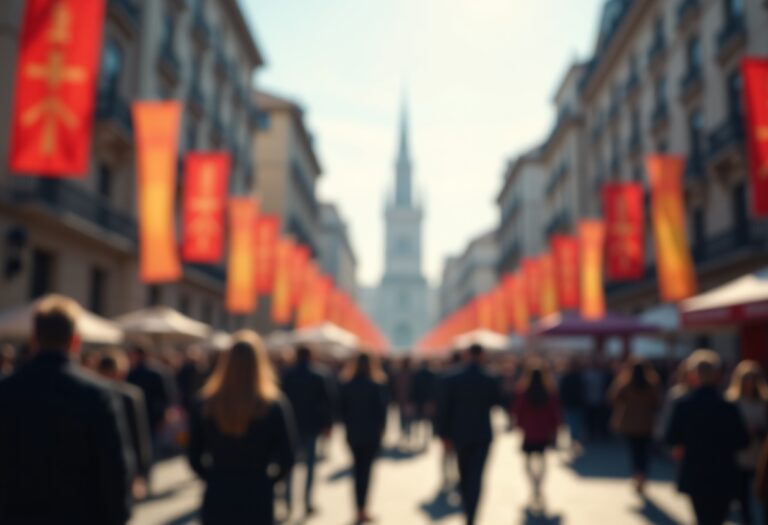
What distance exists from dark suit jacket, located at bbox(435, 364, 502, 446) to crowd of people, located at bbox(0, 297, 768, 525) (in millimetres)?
11

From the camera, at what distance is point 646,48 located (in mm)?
31078

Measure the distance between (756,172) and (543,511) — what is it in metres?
5.55

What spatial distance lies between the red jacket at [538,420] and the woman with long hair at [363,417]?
1976 mm

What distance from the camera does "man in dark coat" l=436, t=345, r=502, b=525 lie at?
6.95 m

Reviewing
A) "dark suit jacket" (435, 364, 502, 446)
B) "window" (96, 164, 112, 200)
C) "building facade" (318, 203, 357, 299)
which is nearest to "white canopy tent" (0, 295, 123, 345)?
"dark suit jacket" (435, 364, 502, 446)

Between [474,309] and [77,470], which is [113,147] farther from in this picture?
[474,309]

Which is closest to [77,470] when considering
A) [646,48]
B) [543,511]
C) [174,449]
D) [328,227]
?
[543,511]

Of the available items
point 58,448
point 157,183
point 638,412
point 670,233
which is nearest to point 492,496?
point 638,412

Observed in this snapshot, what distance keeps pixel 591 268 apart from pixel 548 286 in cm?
477

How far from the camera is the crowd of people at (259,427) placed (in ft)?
9.42

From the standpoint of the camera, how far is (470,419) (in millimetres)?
6969

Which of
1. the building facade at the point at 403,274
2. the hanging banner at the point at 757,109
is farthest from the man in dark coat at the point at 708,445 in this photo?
the building facade at the point at 403,274

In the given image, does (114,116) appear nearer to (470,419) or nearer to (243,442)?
(470,419)

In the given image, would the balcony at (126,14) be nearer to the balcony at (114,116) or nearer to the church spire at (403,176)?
the balcony at (114,116)
